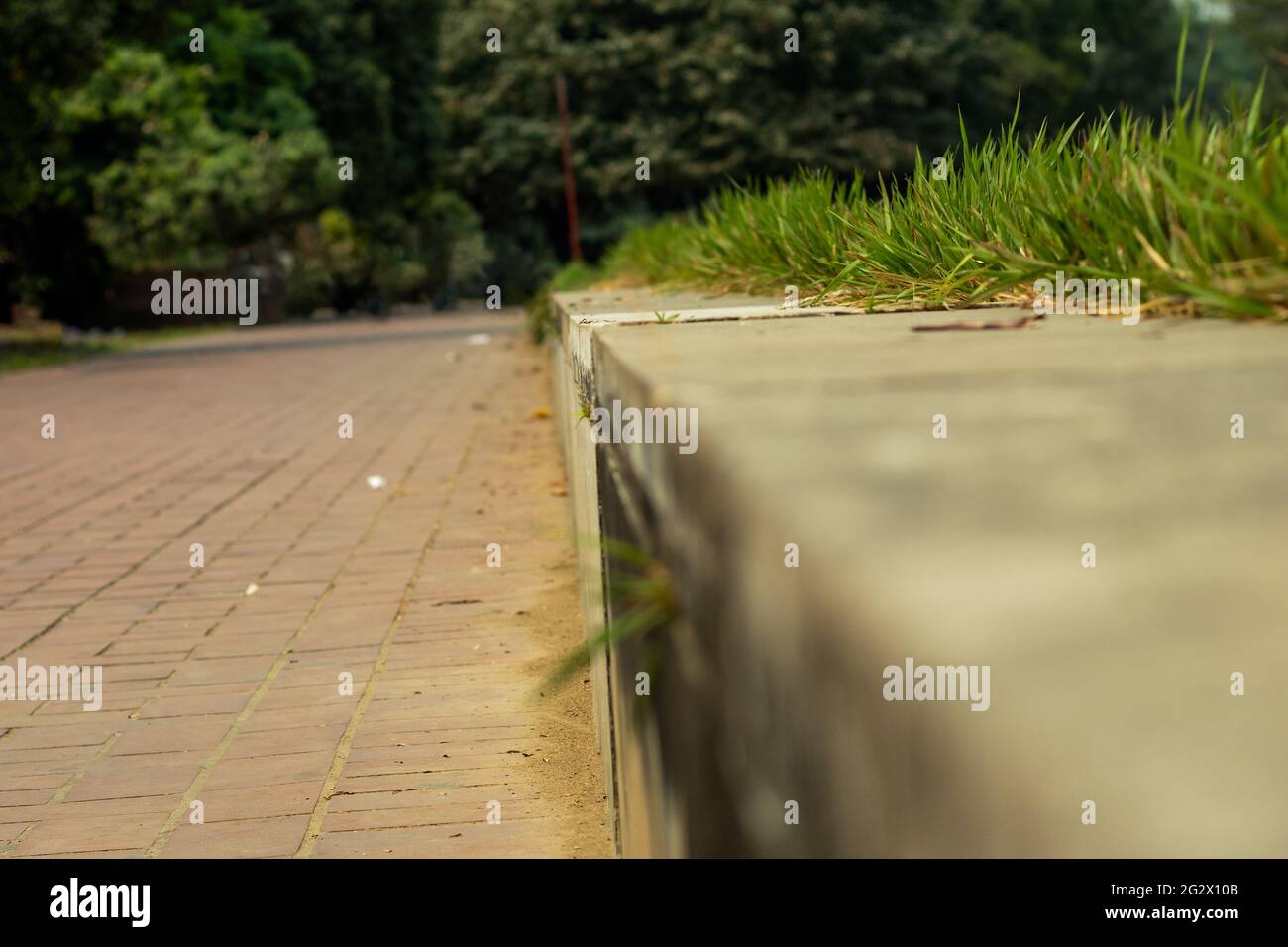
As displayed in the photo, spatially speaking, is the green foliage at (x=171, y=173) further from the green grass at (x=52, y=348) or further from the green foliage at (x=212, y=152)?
the green grass at (x=52, y=348)

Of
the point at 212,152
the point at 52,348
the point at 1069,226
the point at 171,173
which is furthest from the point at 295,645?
the point at 212,152

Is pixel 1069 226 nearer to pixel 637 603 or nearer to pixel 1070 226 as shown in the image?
pixel 1070 226

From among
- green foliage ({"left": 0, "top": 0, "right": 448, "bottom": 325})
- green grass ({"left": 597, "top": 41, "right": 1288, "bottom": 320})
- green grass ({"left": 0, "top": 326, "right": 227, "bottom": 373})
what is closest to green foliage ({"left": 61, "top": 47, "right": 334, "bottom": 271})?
green foliage ({"left": 0, "top": 0, "right": 448, "bottom": 325})

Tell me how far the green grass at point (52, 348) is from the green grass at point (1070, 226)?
1876cm

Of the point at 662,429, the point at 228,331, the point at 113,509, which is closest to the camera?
the point at 662,429

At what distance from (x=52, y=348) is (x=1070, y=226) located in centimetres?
2540

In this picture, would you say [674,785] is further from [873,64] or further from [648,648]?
[873,64]

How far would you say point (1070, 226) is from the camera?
2.89 m

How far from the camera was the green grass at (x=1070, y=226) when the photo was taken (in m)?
2.09

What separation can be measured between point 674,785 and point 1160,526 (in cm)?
88

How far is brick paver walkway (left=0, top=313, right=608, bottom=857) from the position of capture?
341cm

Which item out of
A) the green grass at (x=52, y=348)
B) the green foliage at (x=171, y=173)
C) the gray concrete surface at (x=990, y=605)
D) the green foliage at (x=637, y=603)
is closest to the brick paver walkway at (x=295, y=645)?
the green foliage at (x=637, y=603)

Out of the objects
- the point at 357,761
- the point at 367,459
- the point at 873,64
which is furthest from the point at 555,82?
the point at 357,761
